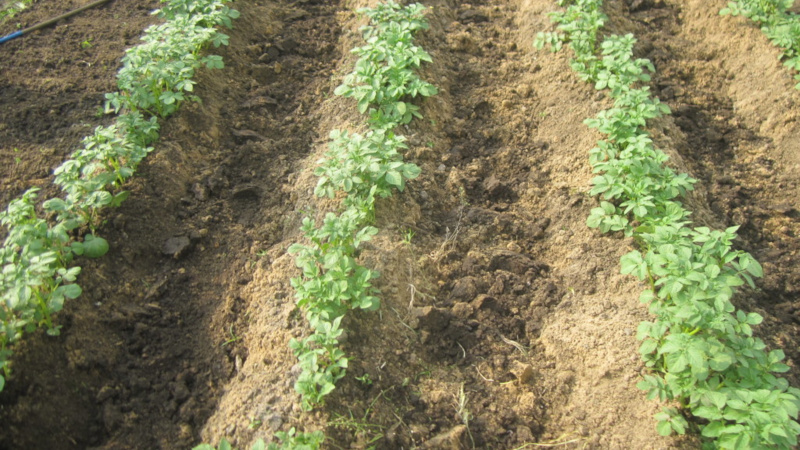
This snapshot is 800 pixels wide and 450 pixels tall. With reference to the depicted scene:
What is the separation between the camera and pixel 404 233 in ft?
11.6

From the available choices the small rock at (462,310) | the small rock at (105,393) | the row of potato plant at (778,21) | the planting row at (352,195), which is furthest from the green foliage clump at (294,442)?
the row of potato plant at (778,21)

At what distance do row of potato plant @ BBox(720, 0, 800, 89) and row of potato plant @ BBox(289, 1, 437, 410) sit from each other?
267 centimetres

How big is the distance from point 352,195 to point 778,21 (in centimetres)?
380

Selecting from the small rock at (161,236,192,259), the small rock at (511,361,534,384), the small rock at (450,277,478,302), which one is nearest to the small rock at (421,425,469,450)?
the small rock at (511,361,534,384)

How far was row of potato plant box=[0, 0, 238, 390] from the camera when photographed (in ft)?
9.02

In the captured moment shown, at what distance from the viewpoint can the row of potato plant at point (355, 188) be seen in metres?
2.73

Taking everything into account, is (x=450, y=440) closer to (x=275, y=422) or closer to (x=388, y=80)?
(x=275, y=422)

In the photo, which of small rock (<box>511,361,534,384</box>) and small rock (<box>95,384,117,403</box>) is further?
small rock (<box>511,361,534,384</box>)

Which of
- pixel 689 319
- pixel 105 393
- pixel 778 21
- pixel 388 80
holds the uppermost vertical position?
pixel 778 21

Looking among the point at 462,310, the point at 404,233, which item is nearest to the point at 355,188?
the point at 404,233

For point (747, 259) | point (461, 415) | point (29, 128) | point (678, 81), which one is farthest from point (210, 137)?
point (678, 81)

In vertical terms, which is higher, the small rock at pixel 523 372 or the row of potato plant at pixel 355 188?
the row of potato plant at pixel 355 188

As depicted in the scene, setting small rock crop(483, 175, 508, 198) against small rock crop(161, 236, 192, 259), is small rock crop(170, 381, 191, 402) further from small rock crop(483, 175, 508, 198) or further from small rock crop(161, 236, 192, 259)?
small rock crop(483, 175, 508, 198)

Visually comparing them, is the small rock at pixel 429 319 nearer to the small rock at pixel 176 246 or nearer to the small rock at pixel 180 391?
the small rock at pixel 180 391
